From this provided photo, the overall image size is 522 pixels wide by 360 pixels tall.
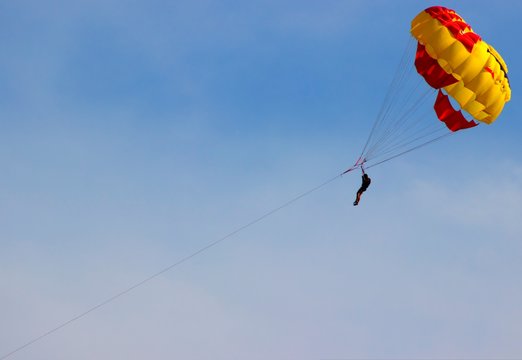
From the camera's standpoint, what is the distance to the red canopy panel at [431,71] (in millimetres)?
54094

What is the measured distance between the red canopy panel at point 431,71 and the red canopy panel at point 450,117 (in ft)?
2.14

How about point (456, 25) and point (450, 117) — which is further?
point (450, 117)

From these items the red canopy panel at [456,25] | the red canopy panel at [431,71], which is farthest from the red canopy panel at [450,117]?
the red canopy panel at [456,25]

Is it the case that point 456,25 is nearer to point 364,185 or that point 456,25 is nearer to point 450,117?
point 450,117

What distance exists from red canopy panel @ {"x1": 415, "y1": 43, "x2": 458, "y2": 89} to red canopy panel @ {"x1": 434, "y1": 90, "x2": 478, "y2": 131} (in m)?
0.65

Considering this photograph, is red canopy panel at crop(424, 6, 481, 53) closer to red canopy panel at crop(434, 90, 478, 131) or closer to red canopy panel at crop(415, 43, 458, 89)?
red canopy panel at crop(415, 43, 458, 89)

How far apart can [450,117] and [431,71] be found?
2103 millimetres

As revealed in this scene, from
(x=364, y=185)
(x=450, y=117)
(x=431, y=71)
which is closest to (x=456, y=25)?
(x=431, y=71)

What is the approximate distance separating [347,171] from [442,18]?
7.29 metres

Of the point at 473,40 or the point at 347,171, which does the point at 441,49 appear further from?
the point at 347,171

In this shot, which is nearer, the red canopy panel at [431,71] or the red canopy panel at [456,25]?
the red canopy panel at [456,25]

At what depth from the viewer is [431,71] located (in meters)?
54.5

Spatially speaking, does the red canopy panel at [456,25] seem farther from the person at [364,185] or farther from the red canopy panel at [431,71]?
the person at [364,185]

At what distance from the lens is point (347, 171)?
53781 millimetres
